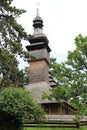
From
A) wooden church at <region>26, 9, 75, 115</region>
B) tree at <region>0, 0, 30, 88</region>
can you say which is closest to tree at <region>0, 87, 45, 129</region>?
tree at <region>0, 0, 30, 88</region>

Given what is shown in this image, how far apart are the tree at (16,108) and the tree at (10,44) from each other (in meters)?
2.00

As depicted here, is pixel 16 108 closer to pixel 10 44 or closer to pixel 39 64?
pixel 10 44

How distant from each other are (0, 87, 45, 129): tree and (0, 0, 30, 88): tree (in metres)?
2.00

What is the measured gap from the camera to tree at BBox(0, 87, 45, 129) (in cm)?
2469

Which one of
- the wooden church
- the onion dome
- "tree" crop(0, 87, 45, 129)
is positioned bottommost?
"tree" crop(0, 87, 45, 129)

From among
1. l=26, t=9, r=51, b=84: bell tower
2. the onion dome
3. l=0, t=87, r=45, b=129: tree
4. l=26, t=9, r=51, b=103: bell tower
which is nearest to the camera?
l=0, t=87, r=45, b=129: tree

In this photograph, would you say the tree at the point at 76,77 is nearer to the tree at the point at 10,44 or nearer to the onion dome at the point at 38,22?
the tree at the point at 10,44

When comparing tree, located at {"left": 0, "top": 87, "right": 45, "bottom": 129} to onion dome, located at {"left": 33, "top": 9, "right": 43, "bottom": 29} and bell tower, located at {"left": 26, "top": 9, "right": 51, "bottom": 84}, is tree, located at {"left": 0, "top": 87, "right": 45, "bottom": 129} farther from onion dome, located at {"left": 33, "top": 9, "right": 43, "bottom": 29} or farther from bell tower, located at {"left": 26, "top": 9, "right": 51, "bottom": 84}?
onion dome, located at {"left": 33, "top": 9, "right": 43, "bottom": 29}

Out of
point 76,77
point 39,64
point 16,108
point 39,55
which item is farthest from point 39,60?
point 16,108

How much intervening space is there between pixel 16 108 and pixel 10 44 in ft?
22.1

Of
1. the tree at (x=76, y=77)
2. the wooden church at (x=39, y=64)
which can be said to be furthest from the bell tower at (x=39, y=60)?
the tree at (x=76, y=77)

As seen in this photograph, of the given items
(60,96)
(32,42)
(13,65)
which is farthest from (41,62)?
(13,65)

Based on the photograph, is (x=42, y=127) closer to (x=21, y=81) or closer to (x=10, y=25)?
(x=21, y=81)

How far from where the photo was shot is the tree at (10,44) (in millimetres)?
27766
